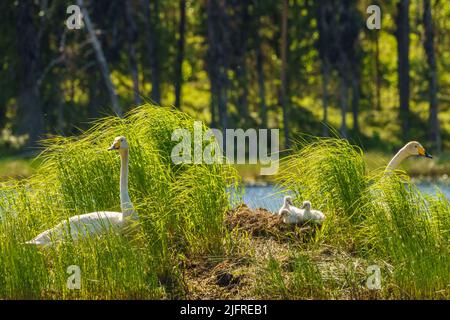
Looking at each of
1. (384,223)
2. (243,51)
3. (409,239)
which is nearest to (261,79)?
(243,51)

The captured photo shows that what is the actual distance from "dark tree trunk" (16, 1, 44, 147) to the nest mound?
28.9 m

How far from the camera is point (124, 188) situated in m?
13.2

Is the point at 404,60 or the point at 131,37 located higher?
the point at 131,37

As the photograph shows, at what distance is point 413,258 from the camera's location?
12336 mm

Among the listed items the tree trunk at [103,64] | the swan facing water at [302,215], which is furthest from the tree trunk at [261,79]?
the swan facing water at [302,215]

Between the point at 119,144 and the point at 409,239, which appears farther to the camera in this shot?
the point at 119,144

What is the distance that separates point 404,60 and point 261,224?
111ft

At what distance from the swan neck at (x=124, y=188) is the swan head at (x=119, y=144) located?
6cm

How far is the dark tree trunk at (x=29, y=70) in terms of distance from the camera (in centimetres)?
4297

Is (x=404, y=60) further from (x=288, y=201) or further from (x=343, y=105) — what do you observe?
(x=288, y=201)

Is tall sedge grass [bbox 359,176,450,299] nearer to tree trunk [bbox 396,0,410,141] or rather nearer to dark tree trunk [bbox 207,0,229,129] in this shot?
dark tree trunk [bbox 207,0,229,129]

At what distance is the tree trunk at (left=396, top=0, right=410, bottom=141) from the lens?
4591cm

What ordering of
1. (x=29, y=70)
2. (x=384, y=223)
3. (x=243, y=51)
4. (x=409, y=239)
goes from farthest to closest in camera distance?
(x=243, y=51), (x=29, y=70), (x=384, y=223), (x=409, y=239)

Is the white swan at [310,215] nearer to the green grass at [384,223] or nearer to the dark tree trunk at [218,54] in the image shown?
the green grass at [384,223]
